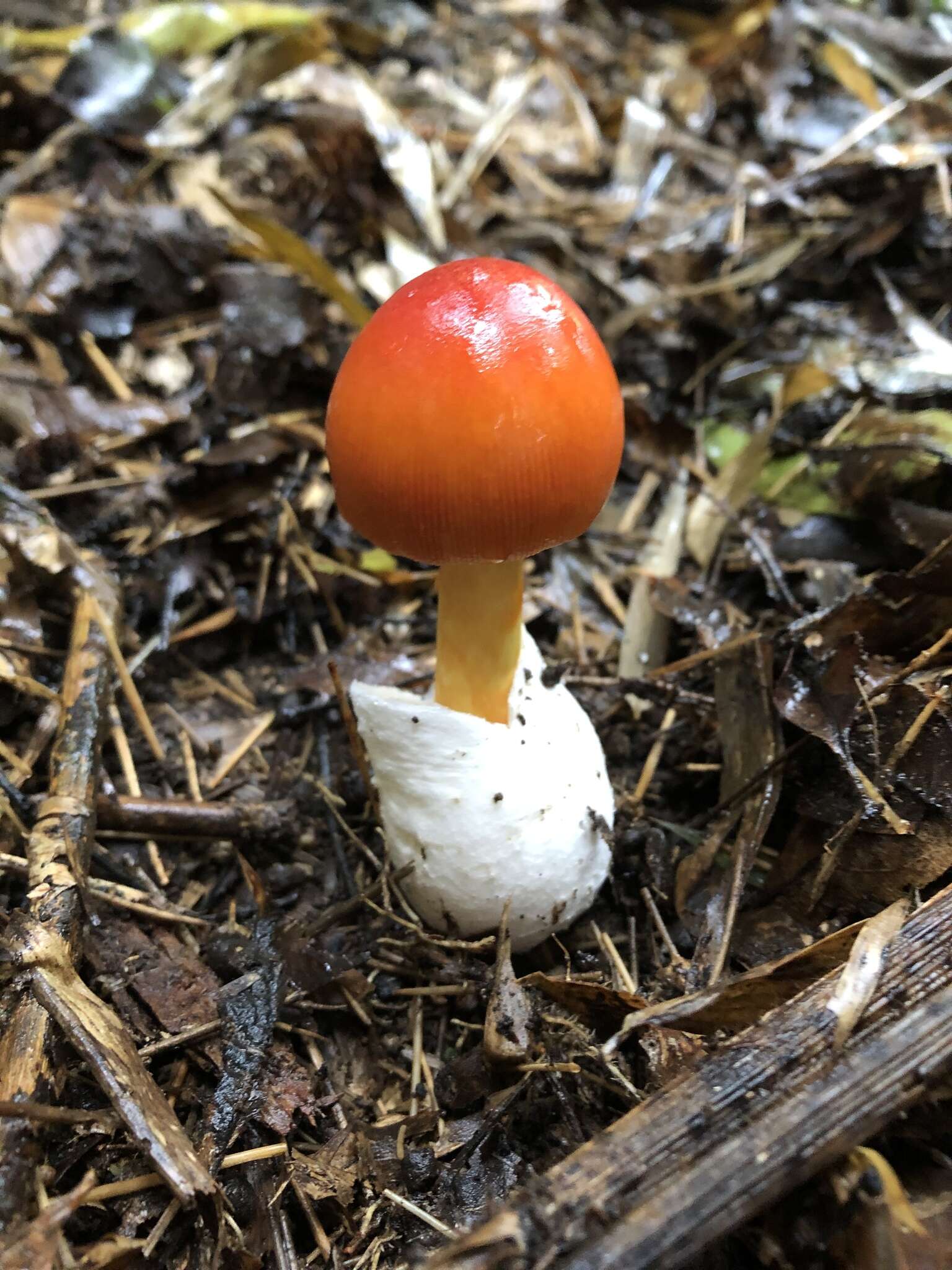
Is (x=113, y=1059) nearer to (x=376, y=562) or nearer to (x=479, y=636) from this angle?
(x=479, y=636)

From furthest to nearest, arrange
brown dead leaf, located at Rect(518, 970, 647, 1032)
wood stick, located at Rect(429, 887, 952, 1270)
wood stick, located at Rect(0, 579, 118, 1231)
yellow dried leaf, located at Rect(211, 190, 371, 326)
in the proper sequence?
1. yellow dried leaf, located at Rect(211, 190, 371, 326)
2. brown dead leaf, located at Rect(518, 970, 647, 1032)
3. wood stick, located at Rect(0, 579, 118, 1231)
4. wood stick, located at Rect(429, 887, 952, 1270)

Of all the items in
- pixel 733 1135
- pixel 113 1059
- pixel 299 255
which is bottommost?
pixel 113 1059

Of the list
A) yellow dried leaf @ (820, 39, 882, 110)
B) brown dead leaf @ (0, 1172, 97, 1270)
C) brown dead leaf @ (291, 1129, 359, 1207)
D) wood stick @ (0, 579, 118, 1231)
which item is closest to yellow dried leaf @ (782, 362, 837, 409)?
yellow dried leaf @ (820, 39, 882, 110)

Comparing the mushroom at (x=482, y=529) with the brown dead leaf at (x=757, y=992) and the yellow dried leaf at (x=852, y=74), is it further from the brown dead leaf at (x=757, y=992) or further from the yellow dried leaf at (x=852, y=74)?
the yellow dried leaf at (x=852, y=74)

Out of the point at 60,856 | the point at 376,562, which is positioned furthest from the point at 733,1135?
the point at 376,562

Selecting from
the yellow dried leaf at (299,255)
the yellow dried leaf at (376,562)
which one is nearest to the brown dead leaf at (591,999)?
the yellow dried leaf at (376,562)

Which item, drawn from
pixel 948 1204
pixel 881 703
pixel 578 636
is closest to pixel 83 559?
pixel 578 636

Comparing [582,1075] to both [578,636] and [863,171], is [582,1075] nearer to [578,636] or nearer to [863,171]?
[578,636]

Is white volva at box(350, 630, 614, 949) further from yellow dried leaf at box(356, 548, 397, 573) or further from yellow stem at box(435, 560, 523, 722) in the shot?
yellow dried leaf at box(356, 548, 397, 573)
